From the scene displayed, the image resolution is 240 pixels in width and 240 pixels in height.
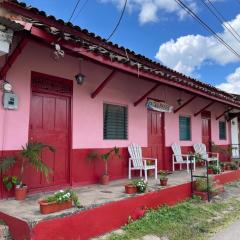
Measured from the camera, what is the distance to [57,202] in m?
4.68

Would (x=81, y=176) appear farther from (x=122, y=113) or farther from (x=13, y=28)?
(x=13, y=28)

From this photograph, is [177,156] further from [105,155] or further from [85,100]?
[85,100]

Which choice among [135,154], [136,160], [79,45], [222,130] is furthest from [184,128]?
[79,45]

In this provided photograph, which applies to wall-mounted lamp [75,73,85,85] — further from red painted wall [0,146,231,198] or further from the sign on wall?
the sign on wall

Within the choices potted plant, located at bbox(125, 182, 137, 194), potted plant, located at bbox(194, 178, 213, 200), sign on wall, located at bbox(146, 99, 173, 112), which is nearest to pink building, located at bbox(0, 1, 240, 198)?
sign on wall, located at bbox(146, 99, 173, 112)

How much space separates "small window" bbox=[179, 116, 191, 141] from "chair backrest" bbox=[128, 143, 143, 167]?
307cm

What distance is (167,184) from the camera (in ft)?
24.4

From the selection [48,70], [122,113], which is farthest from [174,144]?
[48,70]

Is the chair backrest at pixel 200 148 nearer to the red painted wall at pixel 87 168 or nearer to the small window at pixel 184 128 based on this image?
the small window at pixel 184 128

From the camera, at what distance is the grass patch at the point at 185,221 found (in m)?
5.35

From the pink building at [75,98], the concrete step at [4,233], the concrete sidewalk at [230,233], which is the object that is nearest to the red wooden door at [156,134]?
the pink building at [75,98]

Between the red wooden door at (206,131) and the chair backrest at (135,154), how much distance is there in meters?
5.06

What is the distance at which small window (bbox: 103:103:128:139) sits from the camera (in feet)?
26.8

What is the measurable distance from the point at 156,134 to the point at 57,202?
232 inches
